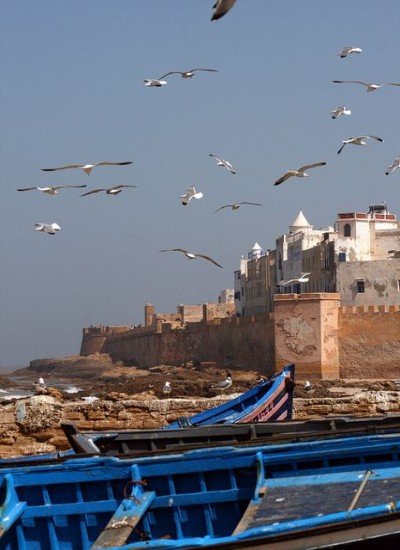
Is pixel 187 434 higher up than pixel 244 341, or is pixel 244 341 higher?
pixel 244 341

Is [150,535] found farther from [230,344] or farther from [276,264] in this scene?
[276,264]

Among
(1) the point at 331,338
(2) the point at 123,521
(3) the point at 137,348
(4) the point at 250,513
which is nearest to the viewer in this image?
(4) the point at 250,513

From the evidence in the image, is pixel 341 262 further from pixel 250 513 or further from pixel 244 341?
pixel 250 513

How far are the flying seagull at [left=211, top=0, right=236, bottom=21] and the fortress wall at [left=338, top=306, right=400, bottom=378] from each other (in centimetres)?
3259

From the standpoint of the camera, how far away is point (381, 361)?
4216 cm

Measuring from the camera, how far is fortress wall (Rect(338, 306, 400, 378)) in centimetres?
4191

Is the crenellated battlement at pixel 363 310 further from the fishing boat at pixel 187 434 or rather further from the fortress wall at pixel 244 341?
the fishing boat at pixel 187 434

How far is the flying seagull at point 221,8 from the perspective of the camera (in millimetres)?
9648

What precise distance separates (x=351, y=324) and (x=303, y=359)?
2.21 meters

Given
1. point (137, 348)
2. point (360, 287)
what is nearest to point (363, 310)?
point (360, 287)

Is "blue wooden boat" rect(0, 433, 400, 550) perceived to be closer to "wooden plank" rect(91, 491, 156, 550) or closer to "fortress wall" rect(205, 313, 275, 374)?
"wooden plank" rect(91, 491, 156, 550)

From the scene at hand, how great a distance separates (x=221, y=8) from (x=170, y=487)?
383 centimetres

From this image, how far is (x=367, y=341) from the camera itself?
138ft

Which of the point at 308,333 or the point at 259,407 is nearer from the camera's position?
the point at 259,407
